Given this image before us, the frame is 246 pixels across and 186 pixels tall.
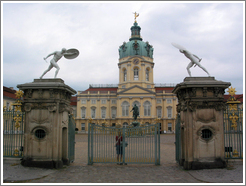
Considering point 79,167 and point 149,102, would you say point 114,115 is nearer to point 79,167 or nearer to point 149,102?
point 149,102

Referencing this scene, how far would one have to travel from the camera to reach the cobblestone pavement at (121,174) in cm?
829

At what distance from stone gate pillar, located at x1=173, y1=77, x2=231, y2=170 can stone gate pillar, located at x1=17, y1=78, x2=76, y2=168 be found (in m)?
5.32

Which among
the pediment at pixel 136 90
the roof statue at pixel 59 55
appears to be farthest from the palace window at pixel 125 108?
the roof statue at pixel 59 55

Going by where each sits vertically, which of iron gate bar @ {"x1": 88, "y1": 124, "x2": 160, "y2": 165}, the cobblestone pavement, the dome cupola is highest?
the dome cupola

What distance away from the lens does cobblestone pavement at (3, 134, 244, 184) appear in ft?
27.2

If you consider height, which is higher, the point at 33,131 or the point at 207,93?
the point at 207,93

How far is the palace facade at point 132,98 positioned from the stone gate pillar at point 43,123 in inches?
1833

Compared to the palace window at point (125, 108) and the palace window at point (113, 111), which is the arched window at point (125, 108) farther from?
the palace window at point (113, 111)

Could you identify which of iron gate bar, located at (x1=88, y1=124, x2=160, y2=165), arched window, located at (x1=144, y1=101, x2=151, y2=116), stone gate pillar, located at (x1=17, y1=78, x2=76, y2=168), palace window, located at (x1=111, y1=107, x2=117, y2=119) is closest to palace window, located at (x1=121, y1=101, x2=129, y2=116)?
palace window, located at (x1=111, y1=107, x2=117, y2=119)

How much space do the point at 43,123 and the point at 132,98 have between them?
4806 centimetres

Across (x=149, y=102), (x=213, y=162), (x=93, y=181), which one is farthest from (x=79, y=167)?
(x=149, y=102)

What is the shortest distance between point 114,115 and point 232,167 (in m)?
52.0

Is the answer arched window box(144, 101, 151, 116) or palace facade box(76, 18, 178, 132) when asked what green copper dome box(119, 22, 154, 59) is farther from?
arched window box(144, 101, 151, 116)

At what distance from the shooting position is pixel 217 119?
10.1 meters
